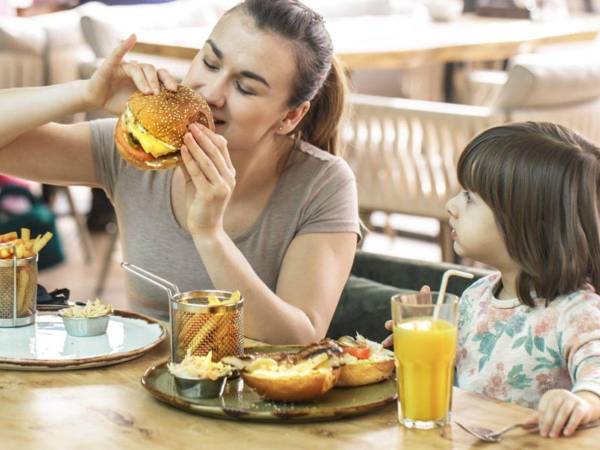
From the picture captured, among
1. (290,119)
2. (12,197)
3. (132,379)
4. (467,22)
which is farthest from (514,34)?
(132,379)

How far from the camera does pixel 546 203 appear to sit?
1.77 m

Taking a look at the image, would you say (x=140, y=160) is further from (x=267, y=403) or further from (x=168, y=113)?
(x=267, y=403)

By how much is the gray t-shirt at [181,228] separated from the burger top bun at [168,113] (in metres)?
0.32

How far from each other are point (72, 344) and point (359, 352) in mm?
407

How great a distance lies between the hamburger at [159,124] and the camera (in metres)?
1.81

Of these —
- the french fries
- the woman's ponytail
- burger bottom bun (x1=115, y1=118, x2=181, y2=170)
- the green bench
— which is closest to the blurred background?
the green bench

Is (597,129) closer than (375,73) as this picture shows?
Yes

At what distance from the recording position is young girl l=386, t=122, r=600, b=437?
68.3 inches

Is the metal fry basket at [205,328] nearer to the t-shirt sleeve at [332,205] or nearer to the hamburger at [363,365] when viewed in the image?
the hamburger at [363,365]

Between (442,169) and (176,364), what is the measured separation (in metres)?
2.57

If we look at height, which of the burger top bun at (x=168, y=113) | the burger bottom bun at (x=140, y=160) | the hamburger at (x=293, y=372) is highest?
the burger top bun at (x=168, y=113)

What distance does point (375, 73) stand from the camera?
19.5ft

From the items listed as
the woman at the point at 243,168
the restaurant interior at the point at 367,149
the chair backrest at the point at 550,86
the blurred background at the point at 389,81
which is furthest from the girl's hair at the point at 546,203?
the chair backrest at the point at 550,86

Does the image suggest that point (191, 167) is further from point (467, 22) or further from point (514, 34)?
point (467, 22)
